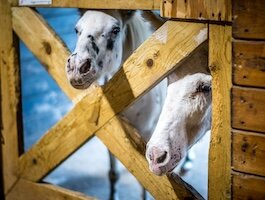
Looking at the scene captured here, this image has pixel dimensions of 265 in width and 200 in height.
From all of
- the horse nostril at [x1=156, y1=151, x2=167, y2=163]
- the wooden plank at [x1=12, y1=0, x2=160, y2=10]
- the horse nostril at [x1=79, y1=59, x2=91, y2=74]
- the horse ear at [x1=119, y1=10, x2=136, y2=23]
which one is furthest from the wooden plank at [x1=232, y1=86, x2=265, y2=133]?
the horse ear at [x1=119, y1=10, x2=136, y2=23]

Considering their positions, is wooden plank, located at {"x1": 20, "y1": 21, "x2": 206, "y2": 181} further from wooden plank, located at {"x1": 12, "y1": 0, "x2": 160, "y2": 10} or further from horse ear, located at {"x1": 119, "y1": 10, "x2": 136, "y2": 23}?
horse ear, located at {"x1": 119, "y1": 10, "x2": 136, "y2": 23}

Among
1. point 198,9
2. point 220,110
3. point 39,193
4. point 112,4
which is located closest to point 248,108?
point 220,110

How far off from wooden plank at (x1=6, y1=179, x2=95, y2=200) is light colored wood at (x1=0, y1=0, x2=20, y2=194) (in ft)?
0.20

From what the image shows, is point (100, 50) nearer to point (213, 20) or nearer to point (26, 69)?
point (213, 20)

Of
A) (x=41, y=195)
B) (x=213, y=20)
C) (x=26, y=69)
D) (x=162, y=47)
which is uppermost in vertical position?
(x=213, y=20)

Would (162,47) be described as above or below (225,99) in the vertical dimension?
above

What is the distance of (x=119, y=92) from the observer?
233 cm

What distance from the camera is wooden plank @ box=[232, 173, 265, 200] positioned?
1.85 metres

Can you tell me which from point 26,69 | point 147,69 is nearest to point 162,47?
point 147,69

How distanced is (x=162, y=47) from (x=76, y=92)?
2.22 ft

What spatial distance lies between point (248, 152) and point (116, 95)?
788 mm

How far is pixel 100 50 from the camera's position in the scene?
8.09 feet

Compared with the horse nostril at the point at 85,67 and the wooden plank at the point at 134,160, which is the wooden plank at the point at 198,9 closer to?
the horse nostril at the point at 85,67

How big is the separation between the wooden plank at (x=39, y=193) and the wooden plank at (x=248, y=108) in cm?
115
